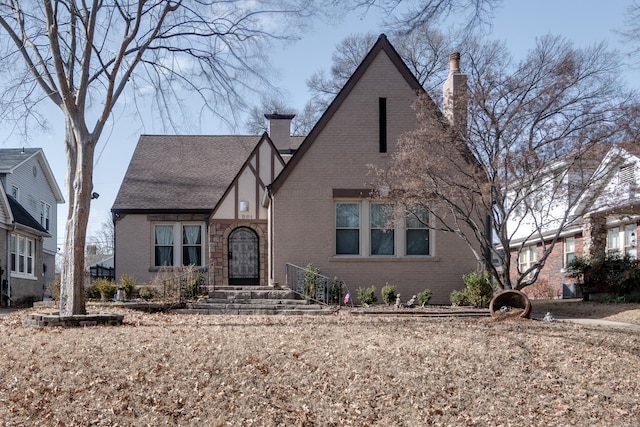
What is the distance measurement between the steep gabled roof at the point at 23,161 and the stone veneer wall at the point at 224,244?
1230cm

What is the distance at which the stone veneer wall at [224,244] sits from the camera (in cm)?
2047

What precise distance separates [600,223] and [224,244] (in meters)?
12.3

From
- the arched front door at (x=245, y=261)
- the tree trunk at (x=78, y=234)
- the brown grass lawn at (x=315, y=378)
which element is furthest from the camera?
the arched front door at (x=245, y=261)

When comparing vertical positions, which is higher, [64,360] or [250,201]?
[250,201]

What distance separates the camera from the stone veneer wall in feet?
67.2

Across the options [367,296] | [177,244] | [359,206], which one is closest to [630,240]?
[359,206]

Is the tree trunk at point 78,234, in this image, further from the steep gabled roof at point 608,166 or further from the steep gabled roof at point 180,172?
the steep gabled roof at point 608,166

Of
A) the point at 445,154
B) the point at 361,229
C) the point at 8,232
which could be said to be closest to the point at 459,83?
the point at 445,154

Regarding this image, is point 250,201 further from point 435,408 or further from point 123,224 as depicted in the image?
point 435,408

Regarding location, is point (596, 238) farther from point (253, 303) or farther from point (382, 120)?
point (253, 303)

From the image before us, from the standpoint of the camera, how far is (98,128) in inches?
497

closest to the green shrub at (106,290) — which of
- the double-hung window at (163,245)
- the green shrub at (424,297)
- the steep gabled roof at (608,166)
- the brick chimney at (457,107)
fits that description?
the double-hung window at (163,245)

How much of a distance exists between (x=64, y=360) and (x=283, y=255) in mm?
8816

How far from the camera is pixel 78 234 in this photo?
1212cm
